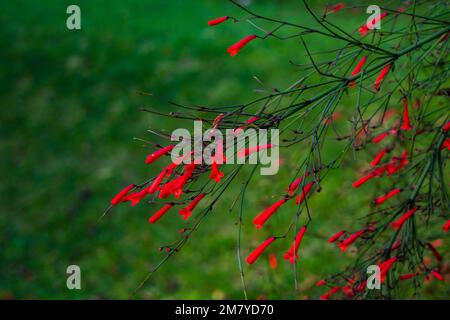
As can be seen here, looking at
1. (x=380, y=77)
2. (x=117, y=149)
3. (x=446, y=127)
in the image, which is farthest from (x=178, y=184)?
(x=117, y=149)

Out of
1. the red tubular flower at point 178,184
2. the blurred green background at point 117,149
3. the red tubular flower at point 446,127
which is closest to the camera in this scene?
the red tubular flower at point 178,184

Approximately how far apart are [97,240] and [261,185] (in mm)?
1807

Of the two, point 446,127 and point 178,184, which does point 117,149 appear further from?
point 178,184

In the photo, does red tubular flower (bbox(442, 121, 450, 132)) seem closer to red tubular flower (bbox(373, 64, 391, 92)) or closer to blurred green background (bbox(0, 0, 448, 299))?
red tubular flower (bbox(373, 64, 391, 92))

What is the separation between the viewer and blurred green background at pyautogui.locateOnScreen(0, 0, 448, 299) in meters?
5.63

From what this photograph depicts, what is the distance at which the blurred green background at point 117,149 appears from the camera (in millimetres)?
5629

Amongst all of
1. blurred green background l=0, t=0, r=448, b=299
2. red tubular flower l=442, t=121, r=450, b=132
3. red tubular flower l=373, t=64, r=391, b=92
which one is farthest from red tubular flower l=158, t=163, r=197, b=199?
blurred green background l=0, t=0, r=448, b=299

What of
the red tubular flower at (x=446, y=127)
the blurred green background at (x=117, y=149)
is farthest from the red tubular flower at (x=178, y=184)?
the blurred green background at (x=117, y=149)

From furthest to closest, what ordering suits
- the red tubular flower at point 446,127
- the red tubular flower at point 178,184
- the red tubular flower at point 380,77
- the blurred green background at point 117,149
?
the blurred green background at point 117,149 → the red tubular flower at point 446,127 → the red tubular flower at point 380,77 → the red tubular flower at point 178,184

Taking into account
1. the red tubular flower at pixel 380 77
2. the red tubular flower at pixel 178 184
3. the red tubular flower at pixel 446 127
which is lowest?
the red tubular flower at pixel 178 184

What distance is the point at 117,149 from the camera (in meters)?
7.66

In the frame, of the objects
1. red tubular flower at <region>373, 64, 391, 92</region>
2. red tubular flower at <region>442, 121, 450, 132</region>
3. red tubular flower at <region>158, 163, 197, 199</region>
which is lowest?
red tubular flower at <region>158, 163, 197, 199</region>

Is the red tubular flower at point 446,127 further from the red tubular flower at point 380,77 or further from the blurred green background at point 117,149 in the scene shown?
the blurred green background at point 117,149

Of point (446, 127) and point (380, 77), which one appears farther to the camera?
point (446, 127)
